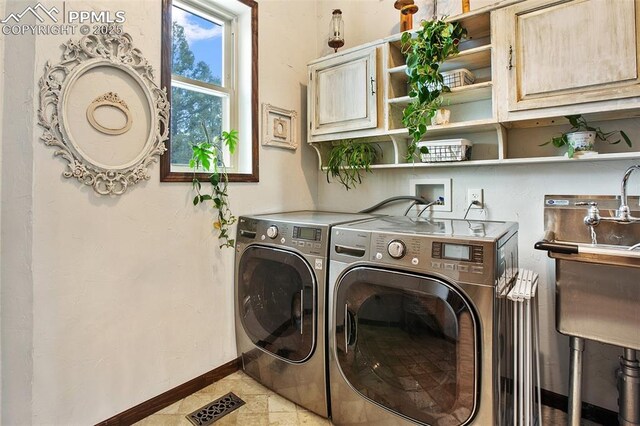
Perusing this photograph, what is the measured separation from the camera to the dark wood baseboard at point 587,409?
1498 mm

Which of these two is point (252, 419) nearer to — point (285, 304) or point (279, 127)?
point (285, 304)

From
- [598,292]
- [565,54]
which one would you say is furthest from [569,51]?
[598,292]

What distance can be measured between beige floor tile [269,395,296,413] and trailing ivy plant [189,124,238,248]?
87 centimetres

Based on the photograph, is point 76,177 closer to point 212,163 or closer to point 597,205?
point 212,163

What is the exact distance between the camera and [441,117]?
5.59 ft

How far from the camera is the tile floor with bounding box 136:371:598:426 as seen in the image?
5.07 ft

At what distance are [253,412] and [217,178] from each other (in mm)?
1224

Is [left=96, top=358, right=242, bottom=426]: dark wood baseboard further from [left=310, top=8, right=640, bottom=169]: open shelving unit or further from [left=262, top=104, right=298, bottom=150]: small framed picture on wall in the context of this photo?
[left=310, top=8, right=640, bottom=169]: open shelving unit

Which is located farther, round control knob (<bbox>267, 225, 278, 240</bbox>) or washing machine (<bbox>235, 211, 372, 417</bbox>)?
round control knob (<bbox>267, 225, 278, 240</bbox>)

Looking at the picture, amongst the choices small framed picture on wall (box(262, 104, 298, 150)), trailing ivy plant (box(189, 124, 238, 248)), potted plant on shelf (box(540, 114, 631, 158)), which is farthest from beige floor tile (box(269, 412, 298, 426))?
potted plant on shelf (box(540, 114, 631, 158))

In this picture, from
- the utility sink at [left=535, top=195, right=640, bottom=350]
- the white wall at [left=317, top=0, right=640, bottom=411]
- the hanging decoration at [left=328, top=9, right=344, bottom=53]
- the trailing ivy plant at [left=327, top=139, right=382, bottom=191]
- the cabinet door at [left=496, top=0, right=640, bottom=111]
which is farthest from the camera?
the hanging decoration at [left=328, top=9, right=344, bottom=53]

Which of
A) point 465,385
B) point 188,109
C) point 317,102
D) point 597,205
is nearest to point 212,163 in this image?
point 188,109

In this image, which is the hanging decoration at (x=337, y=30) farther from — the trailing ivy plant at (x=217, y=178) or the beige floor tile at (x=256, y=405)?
the beige floor tile at (x=256, y=405)

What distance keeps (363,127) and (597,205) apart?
1.20m
